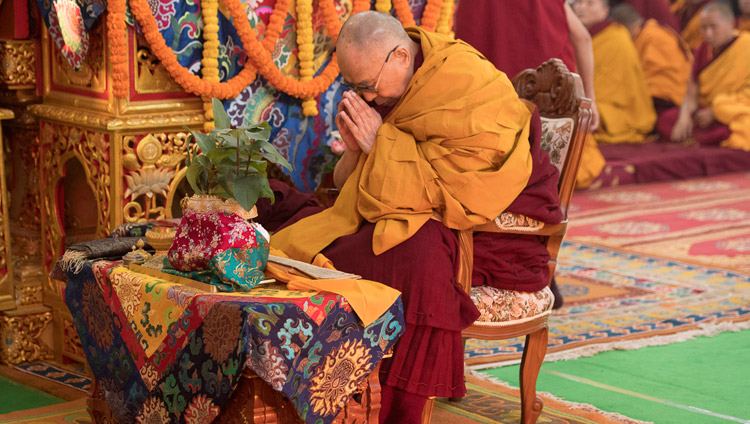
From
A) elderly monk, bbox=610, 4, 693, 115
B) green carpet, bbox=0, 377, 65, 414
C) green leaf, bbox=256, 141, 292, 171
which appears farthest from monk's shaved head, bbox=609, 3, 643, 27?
green leaf, bbox=256, 141, 292, 171

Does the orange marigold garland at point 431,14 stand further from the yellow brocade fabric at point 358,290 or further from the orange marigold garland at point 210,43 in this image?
the yellow brocade fabric at point 358,290

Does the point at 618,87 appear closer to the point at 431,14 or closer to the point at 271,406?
the point at 431,14

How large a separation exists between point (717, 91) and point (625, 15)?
1338mm

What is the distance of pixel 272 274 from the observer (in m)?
2.72

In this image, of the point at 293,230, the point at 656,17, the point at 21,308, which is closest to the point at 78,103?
the point at 21,308

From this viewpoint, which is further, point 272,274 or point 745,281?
point 745,281

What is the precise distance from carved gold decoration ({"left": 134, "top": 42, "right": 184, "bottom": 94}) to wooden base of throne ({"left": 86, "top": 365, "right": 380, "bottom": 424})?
1636 mm

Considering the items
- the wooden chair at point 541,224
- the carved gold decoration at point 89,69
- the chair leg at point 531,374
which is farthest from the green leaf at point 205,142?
the chair leg at point 531,374

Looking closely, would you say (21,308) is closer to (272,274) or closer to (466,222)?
(272,274)

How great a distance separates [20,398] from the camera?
141 inches

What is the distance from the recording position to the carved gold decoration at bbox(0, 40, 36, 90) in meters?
3.91

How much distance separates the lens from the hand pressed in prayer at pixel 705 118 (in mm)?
10609

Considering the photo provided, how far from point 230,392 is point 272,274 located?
43cm

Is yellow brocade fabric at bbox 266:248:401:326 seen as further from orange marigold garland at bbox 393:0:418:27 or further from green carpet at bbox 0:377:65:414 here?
orange marigold garland at bbox 393:0:418:27
